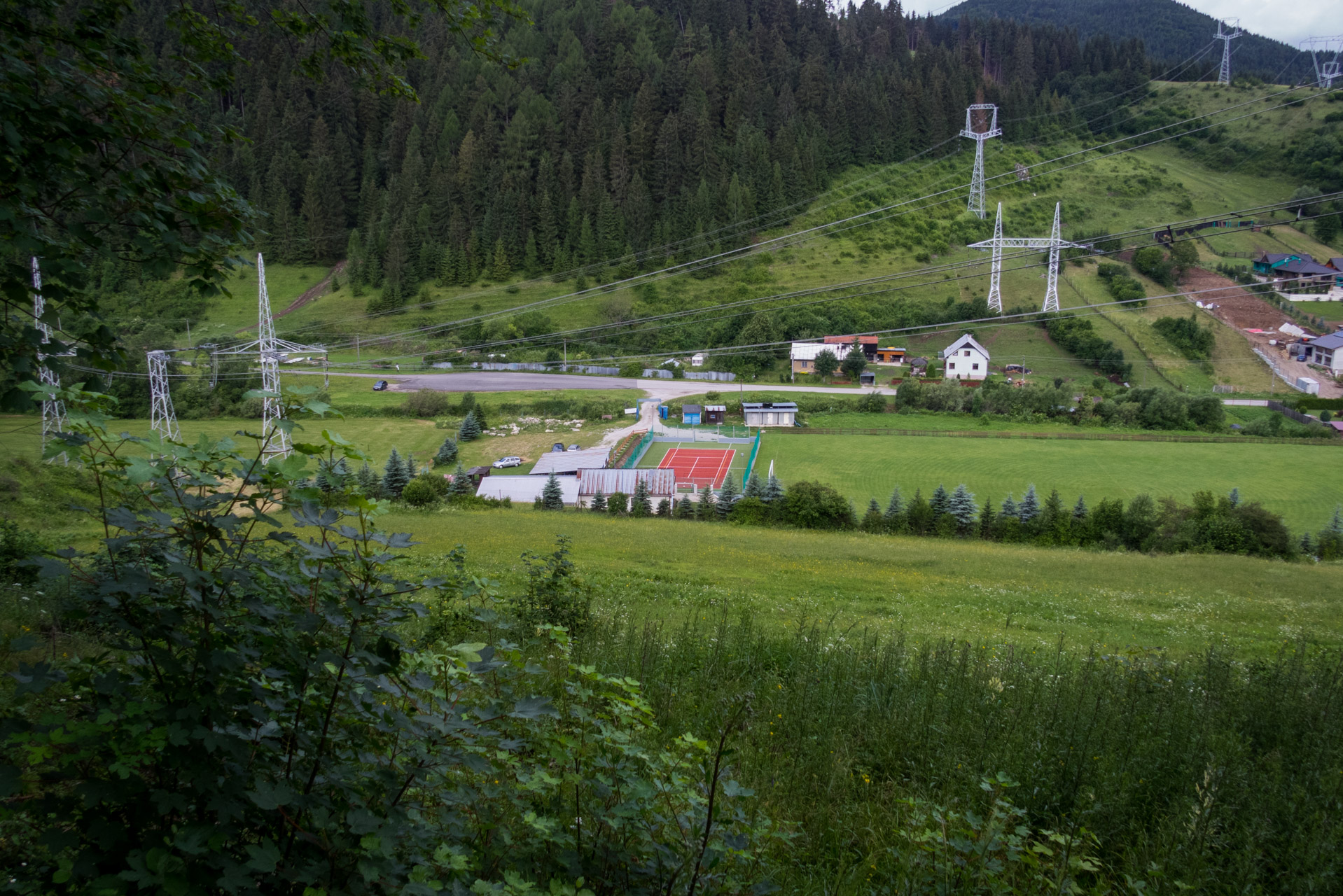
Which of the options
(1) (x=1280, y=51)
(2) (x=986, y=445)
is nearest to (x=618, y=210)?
(2) (x=986, y=445)

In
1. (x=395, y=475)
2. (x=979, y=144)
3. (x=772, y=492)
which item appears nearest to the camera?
(x=772, y=492)

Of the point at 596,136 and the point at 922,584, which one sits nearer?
the point at 922,584

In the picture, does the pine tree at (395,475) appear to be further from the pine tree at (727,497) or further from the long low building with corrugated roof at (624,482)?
the pine tree at (727,497)

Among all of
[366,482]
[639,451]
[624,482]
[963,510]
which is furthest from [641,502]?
[366,482]

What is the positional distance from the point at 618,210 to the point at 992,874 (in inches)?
3279

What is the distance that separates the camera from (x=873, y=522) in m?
24.2

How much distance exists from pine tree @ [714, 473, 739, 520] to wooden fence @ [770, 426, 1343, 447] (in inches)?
609

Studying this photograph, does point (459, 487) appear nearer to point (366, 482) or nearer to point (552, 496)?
point (552, 496)

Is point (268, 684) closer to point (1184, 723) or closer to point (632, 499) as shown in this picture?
point (1184, 723)

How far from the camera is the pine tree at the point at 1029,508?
24.8 meters

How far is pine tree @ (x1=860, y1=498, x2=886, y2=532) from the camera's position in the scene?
78.8 ft

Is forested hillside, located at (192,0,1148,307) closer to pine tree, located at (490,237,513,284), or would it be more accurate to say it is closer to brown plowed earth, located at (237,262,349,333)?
pine tree, located at (490,237,513,284)

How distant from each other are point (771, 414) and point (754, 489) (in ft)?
A: 61.8

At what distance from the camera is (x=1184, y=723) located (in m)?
3.45
